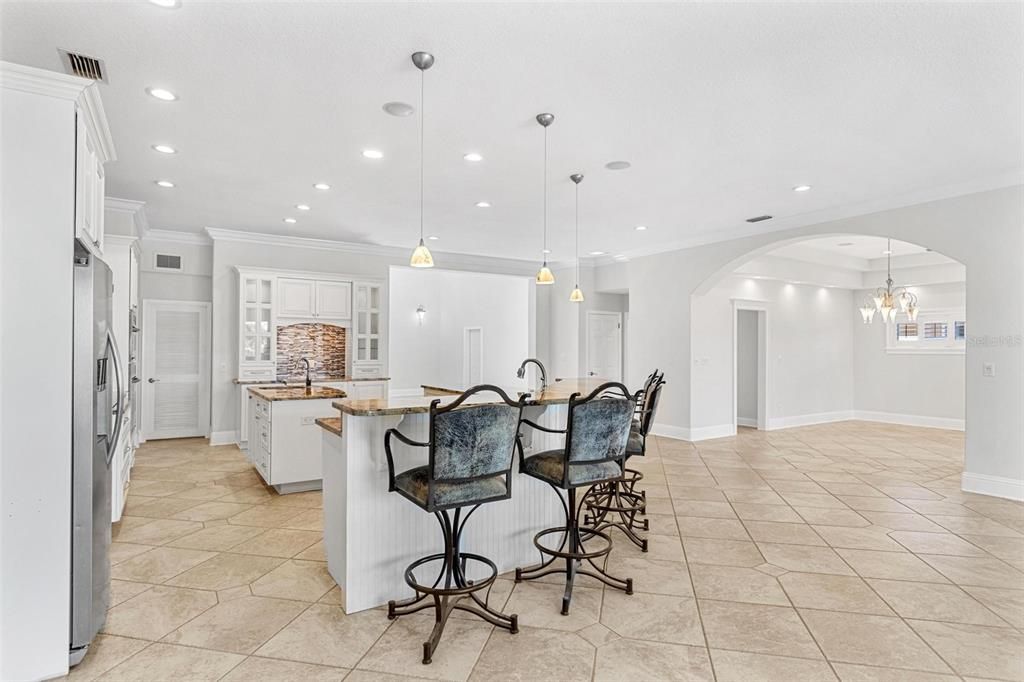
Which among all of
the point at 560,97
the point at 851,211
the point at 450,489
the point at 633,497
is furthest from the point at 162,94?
the point at 851,211

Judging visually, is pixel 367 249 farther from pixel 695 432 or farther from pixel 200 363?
pixel 695 432

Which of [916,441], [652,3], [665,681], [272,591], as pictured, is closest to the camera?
[665,681]

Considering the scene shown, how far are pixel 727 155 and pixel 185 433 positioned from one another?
7.24 meters

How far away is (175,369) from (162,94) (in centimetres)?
494

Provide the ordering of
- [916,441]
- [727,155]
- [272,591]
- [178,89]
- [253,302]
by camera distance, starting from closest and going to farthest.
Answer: [272,591] → [178,89] → [727,155] → [253,302] → [916,441]

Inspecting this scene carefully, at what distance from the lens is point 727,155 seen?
409 cm

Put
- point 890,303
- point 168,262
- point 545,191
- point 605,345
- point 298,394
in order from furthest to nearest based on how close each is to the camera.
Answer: point 605,345
point 890,303
point 168,262
point 545,191
point 298,394

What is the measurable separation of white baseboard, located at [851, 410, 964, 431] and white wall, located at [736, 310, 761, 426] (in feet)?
7.25

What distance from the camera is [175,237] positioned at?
7.01m

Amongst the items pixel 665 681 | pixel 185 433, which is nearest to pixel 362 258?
pixel 185 433

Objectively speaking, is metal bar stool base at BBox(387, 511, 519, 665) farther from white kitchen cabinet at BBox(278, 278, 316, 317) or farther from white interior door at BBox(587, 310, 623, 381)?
white interior door at BBox(587, 310, 623, 381)

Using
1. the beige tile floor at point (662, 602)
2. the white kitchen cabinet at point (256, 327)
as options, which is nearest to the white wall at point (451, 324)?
the white kitchen cabinet at point (256, 327)

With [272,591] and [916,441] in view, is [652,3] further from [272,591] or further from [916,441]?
[916,441]

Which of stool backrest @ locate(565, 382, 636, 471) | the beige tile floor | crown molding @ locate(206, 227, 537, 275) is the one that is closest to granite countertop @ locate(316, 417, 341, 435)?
the beige tile floor
